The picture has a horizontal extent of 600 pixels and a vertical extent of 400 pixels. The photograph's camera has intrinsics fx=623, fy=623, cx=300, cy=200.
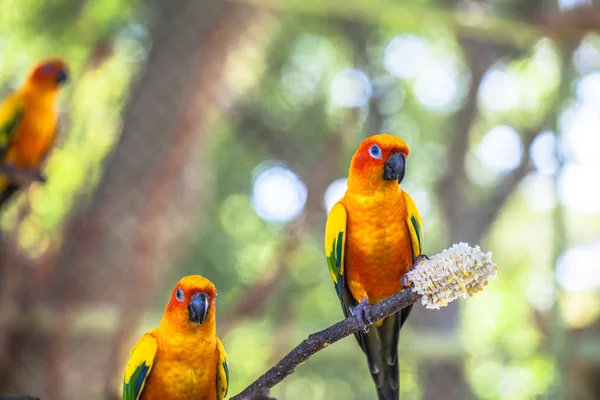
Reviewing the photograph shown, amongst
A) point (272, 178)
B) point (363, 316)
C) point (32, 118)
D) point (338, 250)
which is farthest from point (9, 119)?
point (363, 316)

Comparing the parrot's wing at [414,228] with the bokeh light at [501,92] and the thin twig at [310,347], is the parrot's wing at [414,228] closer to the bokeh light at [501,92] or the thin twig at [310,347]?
the thin twig at [310,347]

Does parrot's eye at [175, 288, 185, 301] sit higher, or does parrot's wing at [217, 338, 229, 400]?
parrot's eye at [175, 288, 185, 301]

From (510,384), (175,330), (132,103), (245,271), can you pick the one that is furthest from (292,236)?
(245,271)

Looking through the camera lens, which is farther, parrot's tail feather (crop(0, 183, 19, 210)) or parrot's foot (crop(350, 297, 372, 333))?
parrot's tail feather (crop(0, 183, 19, 210))

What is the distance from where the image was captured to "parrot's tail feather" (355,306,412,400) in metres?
1.12

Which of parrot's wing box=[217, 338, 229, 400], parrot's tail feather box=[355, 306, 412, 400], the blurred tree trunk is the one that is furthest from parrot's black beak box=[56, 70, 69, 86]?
parrot's tail feather box=[355, 306, 412, 400]

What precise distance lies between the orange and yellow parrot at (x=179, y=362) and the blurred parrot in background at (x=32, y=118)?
228cm

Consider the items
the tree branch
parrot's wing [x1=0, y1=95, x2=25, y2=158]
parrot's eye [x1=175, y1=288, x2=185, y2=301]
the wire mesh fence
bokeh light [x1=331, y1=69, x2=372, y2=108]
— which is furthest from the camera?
bokeh light [x1=331, y1=69, x2=372, y2=108]

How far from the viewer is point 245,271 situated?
5438 mm

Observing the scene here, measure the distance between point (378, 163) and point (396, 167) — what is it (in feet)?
0.26

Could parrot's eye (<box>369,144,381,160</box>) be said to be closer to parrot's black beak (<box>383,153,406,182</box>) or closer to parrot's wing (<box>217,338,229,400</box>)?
parrot's black beak (<box>383,153,406,182</box>)

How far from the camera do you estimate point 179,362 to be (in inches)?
56.6

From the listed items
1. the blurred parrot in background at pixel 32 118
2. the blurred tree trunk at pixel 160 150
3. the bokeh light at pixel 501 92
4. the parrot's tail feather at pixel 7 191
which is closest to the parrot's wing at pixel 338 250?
the blurred tree trunk at pixel 160 150

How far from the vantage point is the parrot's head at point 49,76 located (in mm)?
3475
